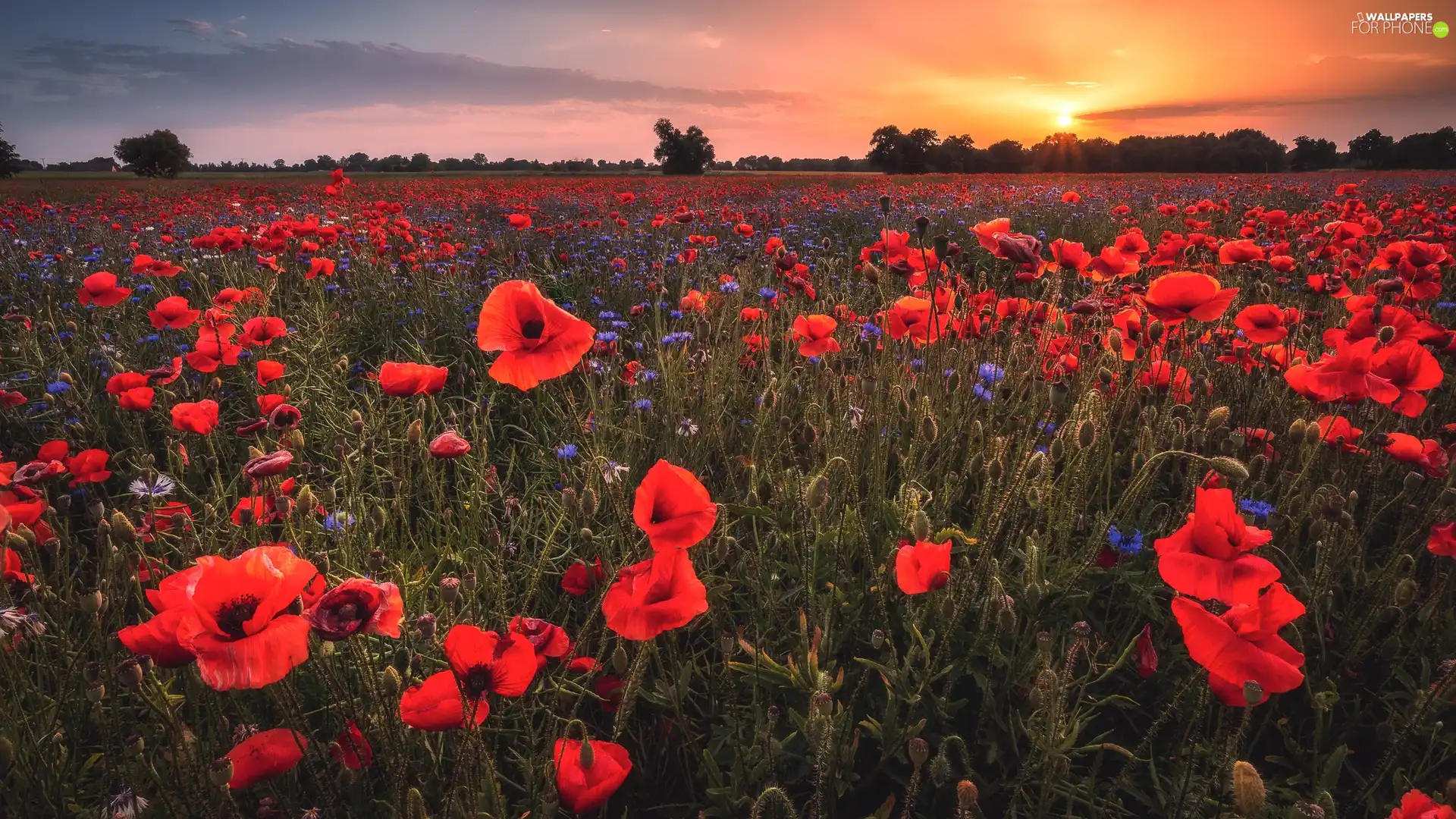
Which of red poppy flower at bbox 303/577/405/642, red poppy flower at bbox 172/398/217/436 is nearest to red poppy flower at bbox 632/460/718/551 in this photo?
red poppy flower at bbox 303/577/405/642

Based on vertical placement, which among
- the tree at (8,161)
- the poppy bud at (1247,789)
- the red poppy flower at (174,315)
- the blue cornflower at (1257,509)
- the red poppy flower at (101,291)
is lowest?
the blue cornflower at (1257,509)

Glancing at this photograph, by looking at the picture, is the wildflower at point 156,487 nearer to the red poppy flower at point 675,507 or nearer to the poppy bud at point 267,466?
the poppy bud at point 267,466

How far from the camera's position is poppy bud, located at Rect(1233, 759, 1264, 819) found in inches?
35.5

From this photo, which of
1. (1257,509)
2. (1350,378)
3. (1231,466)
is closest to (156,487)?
(1231,466)

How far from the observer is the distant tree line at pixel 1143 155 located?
33438mm

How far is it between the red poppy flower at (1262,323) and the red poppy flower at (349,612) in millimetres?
2575

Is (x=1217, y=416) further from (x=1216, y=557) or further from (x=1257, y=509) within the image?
(x=1216, y=557)

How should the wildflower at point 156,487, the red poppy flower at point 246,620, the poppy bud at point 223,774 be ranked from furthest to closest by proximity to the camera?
1. the wildflower at point 156,487
2. the poppy bud at point 223,774
3. the red poppy flower at point 246,620

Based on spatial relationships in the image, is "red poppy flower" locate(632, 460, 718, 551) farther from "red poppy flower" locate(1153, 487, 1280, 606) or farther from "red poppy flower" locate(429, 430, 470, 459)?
"red poppy flower" locate(1153, 487, 1280, 606)

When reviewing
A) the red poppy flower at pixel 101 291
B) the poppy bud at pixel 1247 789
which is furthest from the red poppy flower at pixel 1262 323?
the red poppy flower at pixel 101 291

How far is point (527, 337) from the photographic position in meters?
1.60

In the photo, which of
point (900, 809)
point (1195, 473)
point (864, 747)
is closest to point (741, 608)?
point (864, 747)

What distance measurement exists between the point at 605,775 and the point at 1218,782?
116cm

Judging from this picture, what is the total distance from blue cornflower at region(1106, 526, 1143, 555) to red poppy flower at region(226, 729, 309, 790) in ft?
5.86
